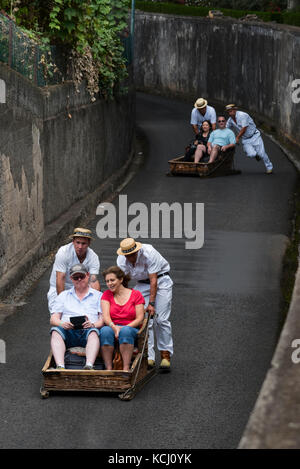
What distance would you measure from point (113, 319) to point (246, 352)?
2271 millimetres

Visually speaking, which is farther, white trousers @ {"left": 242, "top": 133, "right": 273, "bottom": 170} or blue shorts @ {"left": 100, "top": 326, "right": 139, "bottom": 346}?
white trousers @ {"left": 242, "top": 133, "right": 273, "bottom": 170}

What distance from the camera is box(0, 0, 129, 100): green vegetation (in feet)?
65.5

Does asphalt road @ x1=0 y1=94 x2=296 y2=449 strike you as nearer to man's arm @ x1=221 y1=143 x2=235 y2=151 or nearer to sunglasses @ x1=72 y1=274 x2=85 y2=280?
sunglasses @ x1=72 y1=274 x2=85 y2=280

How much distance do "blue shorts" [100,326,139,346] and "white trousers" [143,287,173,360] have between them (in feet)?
3.03

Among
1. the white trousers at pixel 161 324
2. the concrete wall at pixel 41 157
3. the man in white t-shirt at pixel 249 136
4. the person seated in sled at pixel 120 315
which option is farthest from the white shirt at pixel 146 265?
the man in white t-shirt at pixel 249 136

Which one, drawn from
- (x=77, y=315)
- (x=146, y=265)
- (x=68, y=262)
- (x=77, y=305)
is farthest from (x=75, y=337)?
(x=146, y=265)

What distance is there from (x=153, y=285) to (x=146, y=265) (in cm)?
27

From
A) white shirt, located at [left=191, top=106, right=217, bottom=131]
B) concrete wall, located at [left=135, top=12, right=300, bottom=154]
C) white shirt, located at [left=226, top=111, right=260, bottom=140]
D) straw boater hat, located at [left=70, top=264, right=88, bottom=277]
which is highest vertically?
straw boater hat, located at [left=70, top=264, right=88, bottom=277]

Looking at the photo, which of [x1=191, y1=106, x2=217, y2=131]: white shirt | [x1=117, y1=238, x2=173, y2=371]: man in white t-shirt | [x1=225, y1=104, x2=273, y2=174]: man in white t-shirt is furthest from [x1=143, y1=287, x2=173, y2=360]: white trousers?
[x1=225, y1=104, x2=273, y2=174]: man in white t-shirt

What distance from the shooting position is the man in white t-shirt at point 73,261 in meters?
12.6

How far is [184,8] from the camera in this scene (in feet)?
160

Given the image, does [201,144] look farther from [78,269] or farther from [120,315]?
[120,315]
